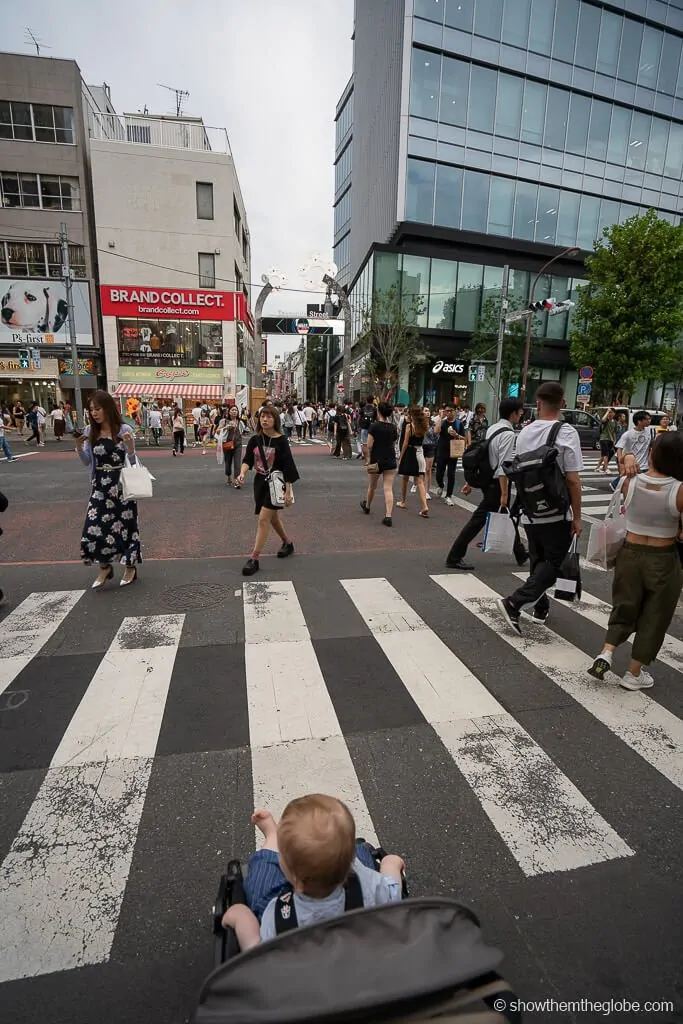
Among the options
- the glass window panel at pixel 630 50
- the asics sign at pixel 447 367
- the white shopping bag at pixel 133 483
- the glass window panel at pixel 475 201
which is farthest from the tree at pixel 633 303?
the white shopping bag at pixel 133 483

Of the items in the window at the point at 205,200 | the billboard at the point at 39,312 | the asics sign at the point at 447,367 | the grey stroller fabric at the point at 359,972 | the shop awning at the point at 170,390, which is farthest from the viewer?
the asics sign at the point at 447,367

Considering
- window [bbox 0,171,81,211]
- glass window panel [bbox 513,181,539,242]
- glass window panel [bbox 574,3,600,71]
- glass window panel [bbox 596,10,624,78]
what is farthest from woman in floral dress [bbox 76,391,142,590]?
glass window panel [bbox 596,10,624,78]

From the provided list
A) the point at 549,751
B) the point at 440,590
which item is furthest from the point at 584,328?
the point at 549,751

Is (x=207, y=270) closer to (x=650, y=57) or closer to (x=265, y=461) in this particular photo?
(x=265, y=461)

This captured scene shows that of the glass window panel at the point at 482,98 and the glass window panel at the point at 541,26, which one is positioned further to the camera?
the glass window panel at the point at 541,26

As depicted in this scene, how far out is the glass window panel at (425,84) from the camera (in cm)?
3044

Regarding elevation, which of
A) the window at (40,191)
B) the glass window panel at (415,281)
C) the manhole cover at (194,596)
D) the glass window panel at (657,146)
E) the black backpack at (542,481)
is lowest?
the manhole cover at (194,596)

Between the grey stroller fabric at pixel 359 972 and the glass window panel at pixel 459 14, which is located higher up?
the glass window panel at pixel 459 14

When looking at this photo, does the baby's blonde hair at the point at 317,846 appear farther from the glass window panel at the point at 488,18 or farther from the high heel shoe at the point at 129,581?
the glass window panel at the point at 488,18

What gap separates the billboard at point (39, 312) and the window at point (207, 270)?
713 centimetres

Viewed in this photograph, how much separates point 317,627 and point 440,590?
1.68m

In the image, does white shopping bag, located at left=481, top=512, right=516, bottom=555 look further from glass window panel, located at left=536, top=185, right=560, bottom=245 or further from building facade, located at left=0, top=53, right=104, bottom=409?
glass window panel, located at left=536, top=185, right=560, bottom=245

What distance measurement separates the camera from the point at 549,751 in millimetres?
3139

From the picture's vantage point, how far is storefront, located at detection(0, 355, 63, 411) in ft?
108
